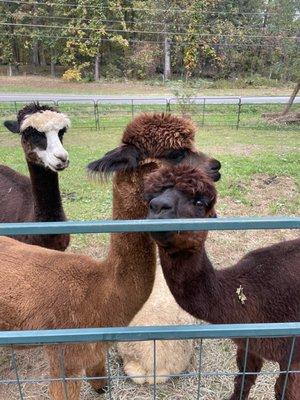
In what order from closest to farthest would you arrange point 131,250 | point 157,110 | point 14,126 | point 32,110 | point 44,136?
point 131,250 → point 44,136 → point 32,110 → point 14,126 → point 157,110

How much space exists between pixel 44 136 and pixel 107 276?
1985 millimetres

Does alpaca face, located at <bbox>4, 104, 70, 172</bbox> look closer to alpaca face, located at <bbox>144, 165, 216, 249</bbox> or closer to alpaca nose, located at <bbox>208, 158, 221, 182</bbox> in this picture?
alpaca nose, located at <bbox>208, 158, 221, 182</bbox>

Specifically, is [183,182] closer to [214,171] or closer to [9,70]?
[214,171]

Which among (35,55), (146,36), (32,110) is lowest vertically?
(35,55)

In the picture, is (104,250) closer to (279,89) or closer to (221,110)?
(221,110)

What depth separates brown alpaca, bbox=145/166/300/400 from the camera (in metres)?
1.71

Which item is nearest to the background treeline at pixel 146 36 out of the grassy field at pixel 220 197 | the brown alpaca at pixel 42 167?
the grassy field at pixel 220 197

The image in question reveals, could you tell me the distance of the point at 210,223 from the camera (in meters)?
1.36

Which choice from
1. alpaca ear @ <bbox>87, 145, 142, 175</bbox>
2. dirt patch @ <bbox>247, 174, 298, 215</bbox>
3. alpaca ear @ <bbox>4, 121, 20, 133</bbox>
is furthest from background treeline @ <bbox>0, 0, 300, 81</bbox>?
alpaca ear @ <bbox>87, 145, 142, 175</bbox>

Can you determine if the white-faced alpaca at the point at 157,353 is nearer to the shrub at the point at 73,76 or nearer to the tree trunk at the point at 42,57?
the shrub at the point at 73,76

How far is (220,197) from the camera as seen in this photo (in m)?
6.81

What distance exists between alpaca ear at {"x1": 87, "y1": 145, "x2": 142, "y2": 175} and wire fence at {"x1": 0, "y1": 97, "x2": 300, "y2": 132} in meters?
12.4

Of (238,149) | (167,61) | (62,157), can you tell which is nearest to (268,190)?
(238,149)

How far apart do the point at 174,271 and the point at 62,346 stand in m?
0.83
